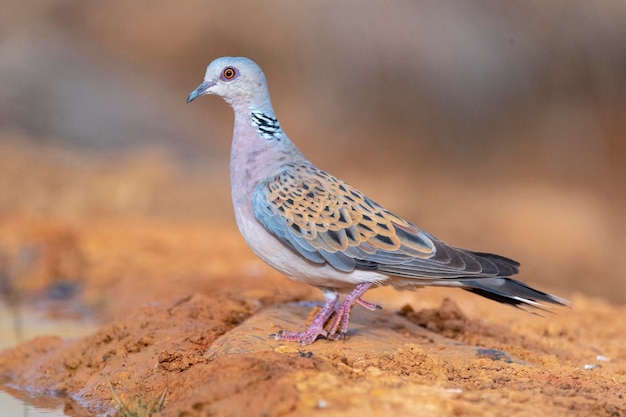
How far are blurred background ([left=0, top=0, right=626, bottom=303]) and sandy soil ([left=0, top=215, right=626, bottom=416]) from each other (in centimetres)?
264

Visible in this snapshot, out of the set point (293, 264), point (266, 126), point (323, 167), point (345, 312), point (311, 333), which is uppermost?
point (323, 167)

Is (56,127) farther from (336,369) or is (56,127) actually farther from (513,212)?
(336,369)

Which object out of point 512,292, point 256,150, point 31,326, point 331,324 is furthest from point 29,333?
point 512,292

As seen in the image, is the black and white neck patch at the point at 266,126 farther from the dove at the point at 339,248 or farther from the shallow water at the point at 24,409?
the shallow water at the point at 24,409

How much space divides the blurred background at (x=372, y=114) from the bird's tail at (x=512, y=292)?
6.42 meters

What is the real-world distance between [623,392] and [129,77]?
16048 millimetres

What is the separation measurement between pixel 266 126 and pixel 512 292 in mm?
1901

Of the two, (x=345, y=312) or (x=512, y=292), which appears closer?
(x=512, y=292)

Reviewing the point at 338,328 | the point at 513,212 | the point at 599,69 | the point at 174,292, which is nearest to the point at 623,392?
the point at 338,328

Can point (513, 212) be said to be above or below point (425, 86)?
below

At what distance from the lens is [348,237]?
5.74 m

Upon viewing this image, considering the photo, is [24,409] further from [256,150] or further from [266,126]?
[266,126]

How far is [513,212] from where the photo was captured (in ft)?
48.2

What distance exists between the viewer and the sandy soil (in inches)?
173
